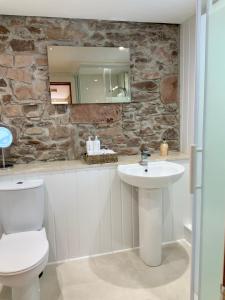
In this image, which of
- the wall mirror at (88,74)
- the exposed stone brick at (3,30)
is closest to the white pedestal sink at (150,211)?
the wall mirror at (88,74)

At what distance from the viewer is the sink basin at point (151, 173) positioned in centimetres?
204

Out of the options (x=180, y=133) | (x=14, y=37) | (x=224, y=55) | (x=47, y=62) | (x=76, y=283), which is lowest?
(x=76, y=283)

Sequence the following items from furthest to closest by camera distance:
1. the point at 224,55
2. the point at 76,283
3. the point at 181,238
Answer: the point at 181,238, the point at 76,283, the point at 224,55

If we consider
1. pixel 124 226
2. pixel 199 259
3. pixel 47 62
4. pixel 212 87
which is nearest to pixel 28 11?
pixel 47 62

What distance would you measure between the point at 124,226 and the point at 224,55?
6.22ft

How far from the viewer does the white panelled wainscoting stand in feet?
7.80

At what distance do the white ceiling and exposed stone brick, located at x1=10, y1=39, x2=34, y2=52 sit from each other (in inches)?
9.4

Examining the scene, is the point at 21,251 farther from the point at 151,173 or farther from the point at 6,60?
the point at 6,60

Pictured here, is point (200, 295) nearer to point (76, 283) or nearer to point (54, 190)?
point (76, 283)

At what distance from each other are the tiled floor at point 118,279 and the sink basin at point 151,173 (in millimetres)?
810

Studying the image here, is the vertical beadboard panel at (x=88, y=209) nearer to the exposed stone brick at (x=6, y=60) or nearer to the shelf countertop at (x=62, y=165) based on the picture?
the shelf countertop at (x=62, y=165)

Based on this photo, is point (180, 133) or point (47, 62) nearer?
point (47, 62)

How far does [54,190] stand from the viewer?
7.73 ft

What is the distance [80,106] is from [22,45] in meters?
0.81
